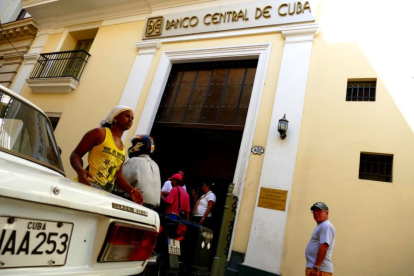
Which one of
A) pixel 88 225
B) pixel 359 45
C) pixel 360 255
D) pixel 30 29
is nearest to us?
pixel 88 225

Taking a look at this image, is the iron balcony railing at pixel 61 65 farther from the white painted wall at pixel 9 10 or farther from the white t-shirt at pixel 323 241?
the white t-shirt at pixel 323 241

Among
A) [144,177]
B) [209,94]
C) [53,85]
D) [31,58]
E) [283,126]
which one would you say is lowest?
[144,177]

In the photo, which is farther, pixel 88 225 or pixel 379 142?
pixel 379 142

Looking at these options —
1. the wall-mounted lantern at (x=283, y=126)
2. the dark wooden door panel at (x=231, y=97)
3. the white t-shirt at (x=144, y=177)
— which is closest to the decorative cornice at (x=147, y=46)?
the dark wooden door panel at (x=231, y=97)

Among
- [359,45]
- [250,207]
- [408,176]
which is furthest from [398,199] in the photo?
[359,45]

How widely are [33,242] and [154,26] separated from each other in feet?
24.6

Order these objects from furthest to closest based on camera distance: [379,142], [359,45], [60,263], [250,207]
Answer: [359,45] → [250,207] → [379,142] → [60,263]

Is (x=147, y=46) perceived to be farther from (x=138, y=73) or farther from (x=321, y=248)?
(x=321, y=248)

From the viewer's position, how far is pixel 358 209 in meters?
4.20

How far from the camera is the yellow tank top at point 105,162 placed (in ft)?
7.74

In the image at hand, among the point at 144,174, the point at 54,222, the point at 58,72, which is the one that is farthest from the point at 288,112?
the point at 58,72

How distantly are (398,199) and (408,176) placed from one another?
39 cm

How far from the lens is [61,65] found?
8805mm

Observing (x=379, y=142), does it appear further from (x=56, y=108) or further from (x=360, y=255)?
(x=56, y=108)
